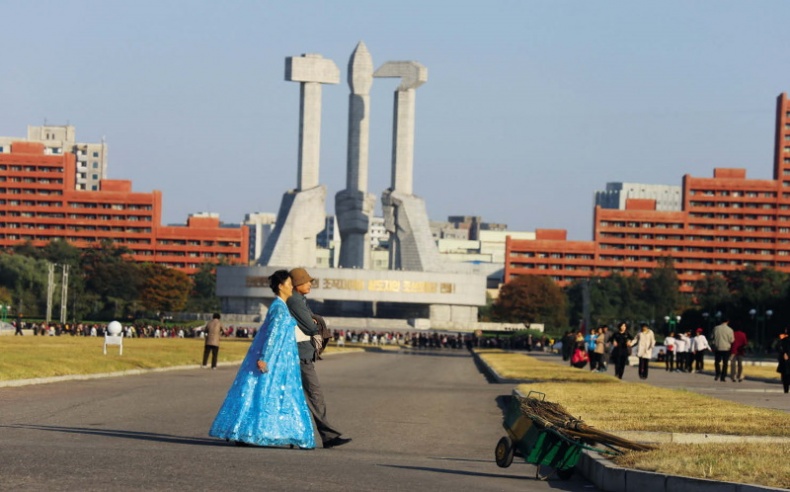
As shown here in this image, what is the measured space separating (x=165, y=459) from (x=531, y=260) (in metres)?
178

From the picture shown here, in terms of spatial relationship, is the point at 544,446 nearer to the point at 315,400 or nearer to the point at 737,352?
the point at 315,400

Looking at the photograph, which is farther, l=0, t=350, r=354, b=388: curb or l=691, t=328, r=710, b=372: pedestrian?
l=691, t=328, r=710, b=372: pedestrian

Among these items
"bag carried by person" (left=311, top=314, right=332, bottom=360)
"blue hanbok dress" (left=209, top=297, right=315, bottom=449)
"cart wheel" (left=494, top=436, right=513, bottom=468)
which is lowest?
"cart wheel" (left=494, top=436, right=513, bottom=468)

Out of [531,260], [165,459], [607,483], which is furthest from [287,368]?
[531,260]

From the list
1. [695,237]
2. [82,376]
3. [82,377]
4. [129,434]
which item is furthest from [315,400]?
[695,237]

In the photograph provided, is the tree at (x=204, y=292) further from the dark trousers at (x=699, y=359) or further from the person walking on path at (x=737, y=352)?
the person walking on path at (x=737, y=352)

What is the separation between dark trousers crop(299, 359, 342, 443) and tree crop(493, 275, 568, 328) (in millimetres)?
131117

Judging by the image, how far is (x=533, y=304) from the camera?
145 m

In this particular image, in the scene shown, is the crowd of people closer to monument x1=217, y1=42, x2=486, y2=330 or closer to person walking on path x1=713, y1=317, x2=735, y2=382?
person walking on path x1=713, y1=317, x2=735, y2=382

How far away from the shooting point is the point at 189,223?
193m

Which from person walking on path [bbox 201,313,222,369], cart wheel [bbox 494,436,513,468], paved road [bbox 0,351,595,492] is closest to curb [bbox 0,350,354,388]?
paved road [bbox 0,351,595,492]

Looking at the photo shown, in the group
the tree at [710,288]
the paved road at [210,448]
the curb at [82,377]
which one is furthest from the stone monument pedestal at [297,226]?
the paved road at [210,448]

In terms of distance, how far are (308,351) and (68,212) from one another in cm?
17462

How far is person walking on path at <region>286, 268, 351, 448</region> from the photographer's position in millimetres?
14461
